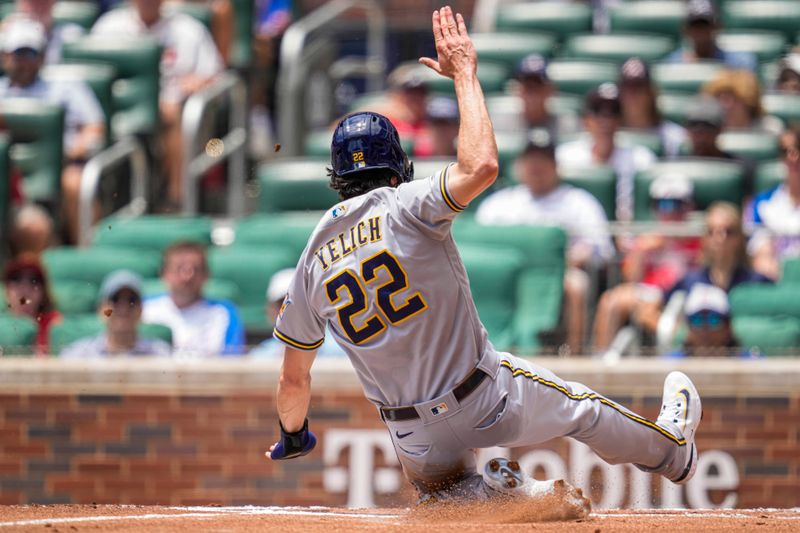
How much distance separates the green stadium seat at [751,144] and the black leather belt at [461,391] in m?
4.42

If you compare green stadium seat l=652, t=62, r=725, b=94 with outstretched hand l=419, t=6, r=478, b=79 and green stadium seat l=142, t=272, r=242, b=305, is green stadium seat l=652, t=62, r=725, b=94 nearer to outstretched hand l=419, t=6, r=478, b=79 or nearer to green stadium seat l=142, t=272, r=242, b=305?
green stadium seat l=142, t=272, r=242, b=305

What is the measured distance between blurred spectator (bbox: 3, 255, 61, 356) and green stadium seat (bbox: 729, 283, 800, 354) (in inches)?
145

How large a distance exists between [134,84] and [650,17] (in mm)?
3975

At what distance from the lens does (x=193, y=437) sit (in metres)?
6.88

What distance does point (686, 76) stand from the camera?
30.9 ft

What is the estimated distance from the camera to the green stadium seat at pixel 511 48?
10.0 m

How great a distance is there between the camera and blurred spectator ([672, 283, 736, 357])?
21.9 ft

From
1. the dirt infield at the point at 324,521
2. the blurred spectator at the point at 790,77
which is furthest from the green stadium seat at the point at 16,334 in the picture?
the blurred spectator at the point at 790,77

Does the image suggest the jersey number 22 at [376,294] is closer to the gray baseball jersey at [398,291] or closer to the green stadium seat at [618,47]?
the gray baseball jersey at [398,291]

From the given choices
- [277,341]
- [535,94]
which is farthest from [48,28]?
[277,341]

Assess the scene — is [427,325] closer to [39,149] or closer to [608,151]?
[608,151]

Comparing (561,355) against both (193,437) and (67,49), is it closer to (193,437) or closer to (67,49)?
(193,437)

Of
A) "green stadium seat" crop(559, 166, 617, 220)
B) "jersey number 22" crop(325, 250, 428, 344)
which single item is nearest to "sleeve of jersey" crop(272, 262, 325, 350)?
"jersey number 22" crop(325, 250, 428, 344)

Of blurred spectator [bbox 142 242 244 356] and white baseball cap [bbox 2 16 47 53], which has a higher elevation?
white baseball cap [bbox 2 16 47 53]
